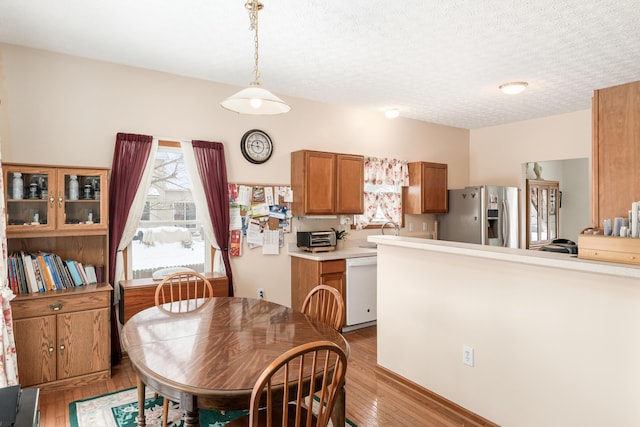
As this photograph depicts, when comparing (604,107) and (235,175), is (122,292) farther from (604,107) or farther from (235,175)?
(604,107)

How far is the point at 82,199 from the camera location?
3104mm

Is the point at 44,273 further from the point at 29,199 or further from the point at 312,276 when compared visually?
the point at 312,276

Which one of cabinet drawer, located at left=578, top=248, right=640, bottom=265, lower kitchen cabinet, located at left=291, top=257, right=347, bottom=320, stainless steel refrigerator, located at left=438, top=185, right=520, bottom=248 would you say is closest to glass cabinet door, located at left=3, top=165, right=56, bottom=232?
lower kitchen cabinet, located at left=291, top=257, right=347, bottom=320

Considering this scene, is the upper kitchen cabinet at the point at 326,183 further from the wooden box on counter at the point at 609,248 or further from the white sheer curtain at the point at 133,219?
the wooden box on counter at the point at 609,248

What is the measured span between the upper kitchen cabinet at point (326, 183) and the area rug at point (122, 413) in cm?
232

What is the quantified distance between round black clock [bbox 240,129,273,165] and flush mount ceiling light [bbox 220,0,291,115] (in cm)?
167

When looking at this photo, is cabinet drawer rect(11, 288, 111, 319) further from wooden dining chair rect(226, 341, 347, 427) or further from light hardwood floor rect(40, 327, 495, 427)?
wooden dining chair rect(226, 341, 347, 427)

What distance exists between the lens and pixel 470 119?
5.56 metres

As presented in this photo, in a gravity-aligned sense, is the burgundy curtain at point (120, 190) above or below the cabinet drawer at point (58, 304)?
above

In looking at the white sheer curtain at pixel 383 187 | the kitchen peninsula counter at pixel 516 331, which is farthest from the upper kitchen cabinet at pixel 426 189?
the kitchen peninsula counter at pixel 516 331

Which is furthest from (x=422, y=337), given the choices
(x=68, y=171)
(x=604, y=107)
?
(x=68, y=171)

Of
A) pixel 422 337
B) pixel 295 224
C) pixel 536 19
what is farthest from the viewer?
pixel 295 224

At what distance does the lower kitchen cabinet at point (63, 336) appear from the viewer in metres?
2.73

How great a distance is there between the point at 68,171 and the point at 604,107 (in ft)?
12.1
